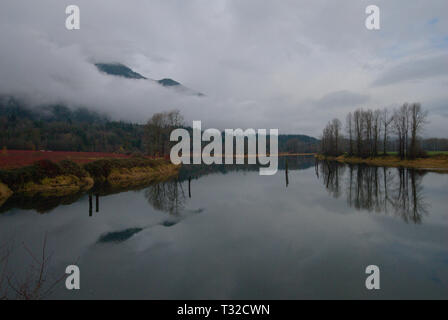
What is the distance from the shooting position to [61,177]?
83.9 feet

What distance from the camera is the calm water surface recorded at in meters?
7.05

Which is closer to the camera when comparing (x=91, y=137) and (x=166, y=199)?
(x=166, y=199)

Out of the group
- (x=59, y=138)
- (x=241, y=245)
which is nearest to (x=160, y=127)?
(x=241, y=245)

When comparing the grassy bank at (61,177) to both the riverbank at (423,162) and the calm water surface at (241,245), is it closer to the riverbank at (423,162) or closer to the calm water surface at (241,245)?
the calm water surface at (241,245)

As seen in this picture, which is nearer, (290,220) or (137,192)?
(290,220)

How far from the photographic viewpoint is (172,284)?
24.0 feet

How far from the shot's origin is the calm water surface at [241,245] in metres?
7.05

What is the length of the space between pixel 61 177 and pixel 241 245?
83.0 feet

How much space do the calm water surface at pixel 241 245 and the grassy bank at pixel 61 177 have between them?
177 inches

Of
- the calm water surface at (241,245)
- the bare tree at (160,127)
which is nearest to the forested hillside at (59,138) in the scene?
the bare tree at (160,127)

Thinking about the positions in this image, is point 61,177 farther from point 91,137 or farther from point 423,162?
point 91,137
